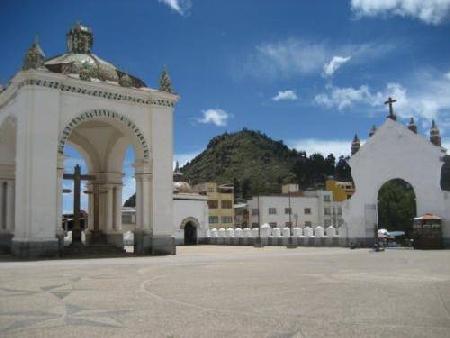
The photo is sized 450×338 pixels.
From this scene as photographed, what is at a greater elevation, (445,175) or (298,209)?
(445,175)

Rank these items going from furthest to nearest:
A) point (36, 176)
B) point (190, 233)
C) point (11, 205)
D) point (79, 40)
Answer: point (190, 233), point (79, 40), point (11, 205), point (36, 176)

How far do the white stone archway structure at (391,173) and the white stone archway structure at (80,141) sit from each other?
1375cm

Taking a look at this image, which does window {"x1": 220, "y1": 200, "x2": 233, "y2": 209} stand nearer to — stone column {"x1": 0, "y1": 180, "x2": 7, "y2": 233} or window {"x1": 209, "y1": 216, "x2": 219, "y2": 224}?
window {"x1": 209, "y1": 216, "x2": 219, "y2": 224}

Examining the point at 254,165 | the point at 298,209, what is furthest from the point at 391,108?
the point at 254,165

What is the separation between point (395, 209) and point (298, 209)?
15328 millimetres

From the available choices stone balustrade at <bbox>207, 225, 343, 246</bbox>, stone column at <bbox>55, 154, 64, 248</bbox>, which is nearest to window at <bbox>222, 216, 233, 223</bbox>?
stone balustrade at <bbox>207, 225, 343, 246</bbox>

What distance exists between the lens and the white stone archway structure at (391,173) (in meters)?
31.3

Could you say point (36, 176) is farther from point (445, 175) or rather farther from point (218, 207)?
point (218, 207)

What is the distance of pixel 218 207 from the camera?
70.1 m

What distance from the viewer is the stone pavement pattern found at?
6.51 metres

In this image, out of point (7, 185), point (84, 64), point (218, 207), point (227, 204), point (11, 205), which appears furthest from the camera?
point (227, 204)

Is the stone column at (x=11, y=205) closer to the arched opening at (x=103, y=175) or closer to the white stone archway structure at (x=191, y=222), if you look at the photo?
the arched opening at (x=103, y=175)

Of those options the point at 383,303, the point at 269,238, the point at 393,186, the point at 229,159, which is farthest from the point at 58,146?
the point at 229,159

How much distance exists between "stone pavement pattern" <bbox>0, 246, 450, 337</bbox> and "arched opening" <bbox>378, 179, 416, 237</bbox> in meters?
46.5
